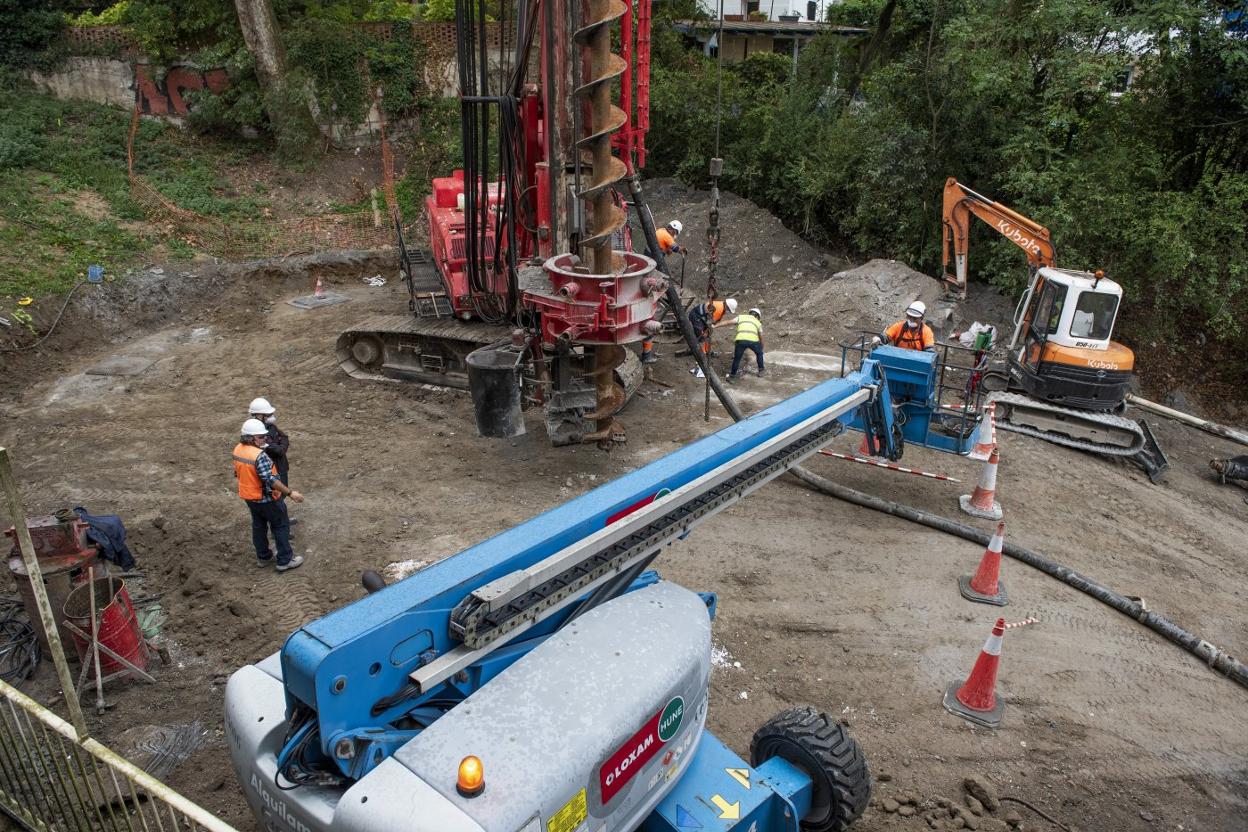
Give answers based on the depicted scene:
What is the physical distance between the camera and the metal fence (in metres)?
3.72

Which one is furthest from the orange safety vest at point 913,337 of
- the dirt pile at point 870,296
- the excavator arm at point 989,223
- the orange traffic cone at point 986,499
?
the dirt pile at point 870,296

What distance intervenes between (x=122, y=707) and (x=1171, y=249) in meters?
14.3

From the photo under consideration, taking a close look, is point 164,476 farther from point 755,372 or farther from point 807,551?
point 755,372

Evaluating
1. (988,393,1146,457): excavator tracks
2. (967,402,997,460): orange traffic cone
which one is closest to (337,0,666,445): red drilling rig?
(967,402,997,460): orange traffic cone

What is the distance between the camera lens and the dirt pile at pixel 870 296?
14.2 metres

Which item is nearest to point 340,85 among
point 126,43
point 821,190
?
point 126,43

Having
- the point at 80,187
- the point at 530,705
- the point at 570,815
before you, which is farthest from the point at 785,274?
the point at 570,815

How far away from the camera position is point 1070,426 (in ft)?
34.4

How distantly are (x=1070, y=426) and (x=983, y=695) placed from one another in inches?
248

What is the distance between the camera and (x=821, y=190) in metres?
17.7

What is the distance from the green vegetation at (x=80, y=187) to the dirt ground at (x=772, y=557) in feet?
6.20

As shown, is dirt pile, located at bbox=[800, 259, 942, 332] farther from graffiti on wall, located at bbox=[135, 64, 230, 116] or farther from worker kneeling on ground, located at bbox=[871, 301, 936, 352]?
graffiti on wall, located at bbox=[135, 64, 230, 116]

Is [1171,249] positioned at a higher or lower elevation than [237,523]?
higher

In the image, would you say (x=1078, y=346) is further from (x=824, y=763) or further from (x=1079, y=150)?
(x=824, y=763)
